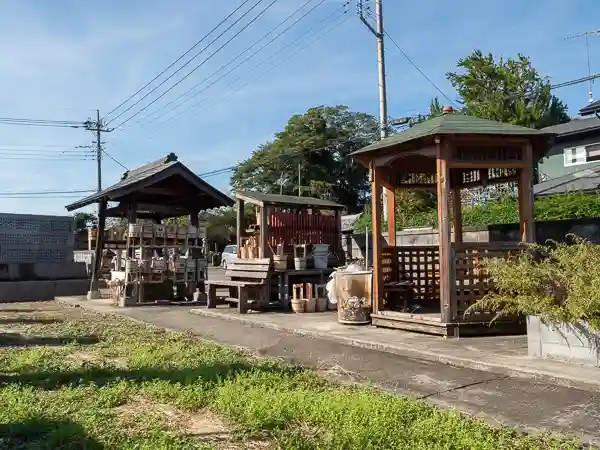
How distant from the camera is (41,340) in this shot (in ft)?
28.0

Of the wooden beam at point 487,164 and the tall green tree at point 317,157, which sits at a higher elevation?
the tall green tree at point 317,157

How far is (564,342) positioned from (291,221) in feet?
24.0

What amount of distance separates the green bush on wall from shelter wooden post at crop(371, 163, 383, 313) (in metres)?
3.34

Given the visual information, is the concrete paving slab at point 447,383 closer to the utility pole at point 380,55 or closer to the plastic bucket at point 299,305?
the plastic bucket at point 299,305

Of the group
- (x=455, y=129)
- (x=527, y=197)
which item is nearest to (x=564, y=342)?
(x=527, y=197)

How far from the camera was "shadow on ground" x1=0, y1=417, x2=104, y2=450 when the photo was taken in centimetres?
380

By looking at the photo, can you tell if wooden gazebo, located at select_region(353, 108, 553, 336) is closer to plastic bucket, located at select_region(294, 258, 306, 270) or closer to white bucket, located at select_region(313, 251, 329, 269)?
plastic bucket, located at select_region(294, 258, 306, 270)

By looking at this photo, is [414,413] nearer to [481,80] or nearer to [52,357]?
[52,357]

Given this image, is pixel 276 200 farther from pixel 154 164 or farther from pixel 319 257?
pixel 154 164

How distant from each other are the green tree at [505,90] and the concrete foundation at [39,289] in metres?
15.8

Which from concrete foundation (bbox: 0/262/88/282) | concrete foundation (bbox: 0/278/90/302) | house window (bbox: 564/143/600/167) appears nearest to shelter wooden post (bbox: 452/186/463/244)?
concrete foundation (bbox: 0/278/90/302)

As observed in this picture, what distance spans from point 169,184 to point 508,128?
9.16m

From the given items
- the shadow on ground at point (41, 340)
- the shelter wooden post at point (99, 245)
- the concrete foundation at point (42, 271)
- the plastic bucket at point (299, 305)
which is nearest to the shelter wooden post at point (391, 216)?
the plastic bucket at point (299, 305)

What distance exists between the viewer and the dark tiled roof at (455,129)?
25.8 ft
